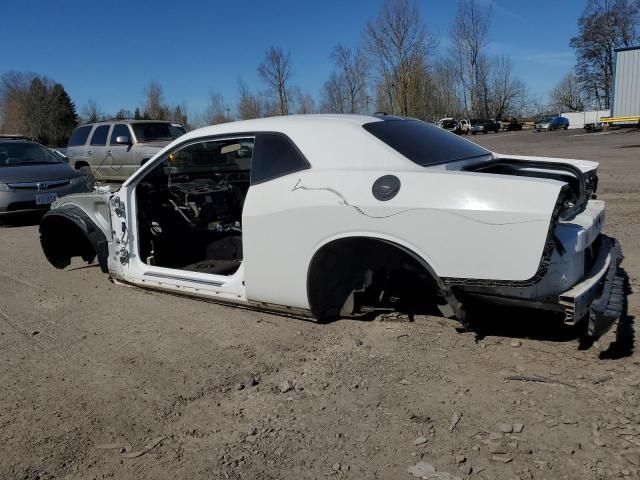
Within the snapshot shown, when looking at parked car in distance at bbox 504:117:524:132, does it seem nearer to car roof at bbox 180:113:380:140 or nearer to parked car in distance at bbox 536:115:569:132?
parked car in distance at bbox 536:115:569:132

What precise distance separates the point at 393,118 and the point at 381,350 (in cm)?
184

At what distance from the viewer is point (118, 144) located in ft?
44.8

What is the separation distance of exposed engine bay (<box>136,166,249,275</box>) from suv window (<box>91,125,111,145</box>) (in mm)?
9437

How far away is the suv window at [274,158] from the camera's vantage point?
3.76 meters

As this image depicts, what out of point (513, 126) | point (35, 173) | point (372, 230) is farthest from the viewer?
point (513, 126)

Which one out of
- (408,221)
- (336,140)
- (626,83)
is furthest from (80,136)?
(626,83)

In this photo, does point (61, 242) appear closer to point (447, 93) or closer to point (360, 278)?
point (360, 278)

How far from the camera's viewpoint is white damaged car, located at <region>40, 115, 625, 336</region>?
2.94 metres

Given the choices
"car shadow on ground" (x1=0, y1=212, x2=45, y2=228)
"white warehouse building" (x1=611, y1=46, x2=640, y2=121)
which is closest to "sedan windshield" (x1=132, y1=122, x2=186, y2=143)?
"car shadow on ground" (x1=0, y1=212, x2=45, y2=228)

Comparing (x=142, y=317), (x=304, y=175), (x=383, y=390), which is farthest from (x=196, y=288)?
(x=383, y=390)

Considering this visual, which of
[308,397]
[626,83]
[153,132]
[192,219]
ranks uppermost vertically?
[626,83]

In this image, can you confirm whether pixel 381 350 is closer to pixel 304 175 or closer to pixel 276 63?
pixel 304 175

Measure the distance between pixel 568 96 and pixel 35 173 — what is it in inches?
3411

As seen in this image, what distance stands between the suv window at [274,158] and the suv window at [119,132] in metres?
10.5
